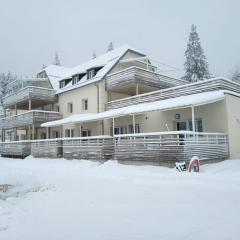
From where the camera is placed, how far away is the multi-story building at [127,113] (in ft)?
52.6

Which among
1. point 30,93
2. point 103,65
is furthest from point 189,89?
point 30,93

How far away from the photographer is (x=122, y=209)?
6836mm

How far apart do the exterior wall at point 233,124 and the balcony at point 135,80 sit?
8.16 m

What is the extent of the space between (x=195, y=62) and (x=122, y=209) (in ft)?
133

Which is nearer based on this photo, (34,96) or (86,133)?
(86,133)

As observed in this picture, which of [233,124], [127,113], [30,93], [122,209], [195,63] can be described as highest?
[195,63]

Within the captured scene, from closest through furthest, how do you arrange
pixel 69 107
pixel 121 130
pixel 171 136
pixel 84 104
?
pixel 171 136 < pixel 121 130 < pixel 84 104 < pixel 69 107

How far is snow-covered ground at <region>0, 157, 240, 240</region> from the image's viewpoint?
5215mm

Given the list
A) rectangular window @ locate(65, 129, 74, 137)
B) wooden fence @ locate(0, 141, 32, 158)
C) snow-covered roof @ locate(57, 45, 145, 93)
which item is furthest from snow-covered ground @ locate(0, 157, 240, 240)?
wooden fence @ locate(0, 141, 32, 158)

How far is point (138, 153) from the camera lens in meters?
16.8

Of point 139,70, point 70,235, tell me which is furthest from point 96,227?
point 139,70

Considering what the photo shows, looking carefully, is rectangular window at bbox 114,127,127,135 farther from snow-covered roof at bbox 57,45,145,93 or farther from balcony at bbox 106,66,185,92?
snow-covered roof at bbox 57,45,145,93

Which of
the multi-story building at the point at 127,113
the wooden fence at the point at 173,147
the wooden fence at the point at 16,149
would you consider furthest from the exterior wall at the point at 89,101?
the wooden fence at the point at 173,147

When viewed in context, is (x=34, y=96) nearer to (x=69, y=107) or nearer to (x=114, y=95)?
(x=69, y=107)
